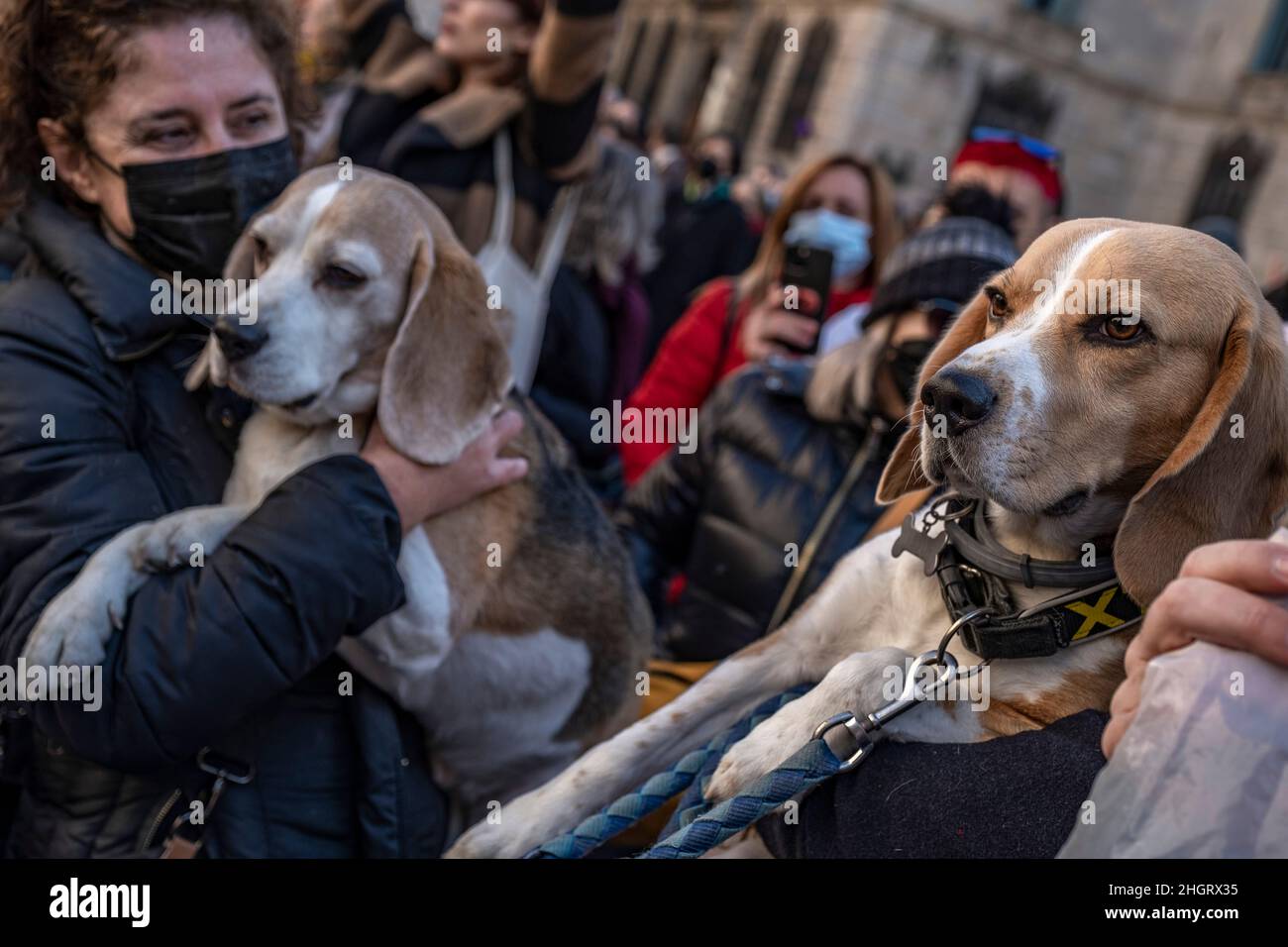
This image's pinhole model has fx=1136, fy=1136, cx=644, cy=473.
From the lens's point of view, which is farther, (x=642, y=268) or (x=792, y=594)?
(x=642, y=268)

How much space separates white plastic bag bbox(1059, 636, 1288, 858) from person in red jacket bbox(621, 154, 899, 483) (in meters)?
3.25

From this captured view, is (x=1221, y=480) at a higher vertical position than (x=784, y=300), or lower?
higher

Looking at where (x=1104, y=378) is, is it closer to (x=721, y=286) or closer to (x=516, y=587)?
(x=516, y=587)

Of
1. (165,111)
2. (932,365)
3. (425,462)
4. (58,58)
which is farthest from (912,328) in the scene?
(58,58)

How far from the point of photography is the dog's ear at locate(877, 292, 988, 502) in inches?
79.0

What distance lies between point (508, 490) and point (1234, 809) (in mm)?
1979

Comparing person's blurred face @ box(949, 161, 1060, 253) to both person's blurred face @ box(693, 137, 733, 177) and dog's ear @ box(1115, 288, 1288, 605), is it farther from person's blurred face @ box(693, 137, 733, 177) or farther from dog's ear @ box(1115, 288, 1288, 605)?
person's blurred face @ box(693, 137, 733, 177)

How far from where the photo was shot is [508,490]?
2.88m

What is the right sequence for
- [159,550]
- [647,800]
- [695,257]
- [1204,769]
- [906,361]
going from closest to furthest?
[1204,769] → [647,800] → [159,550] → [906,361] → [695,257]

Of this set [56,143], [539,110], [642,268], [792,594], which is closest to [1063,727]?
[792,594]

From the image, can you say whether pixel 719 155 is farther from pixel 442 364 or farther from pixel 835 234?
pixel 442 364

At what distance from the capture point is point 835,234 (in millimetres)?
4996

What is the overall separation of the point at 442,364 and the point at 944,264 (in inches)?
61.9
